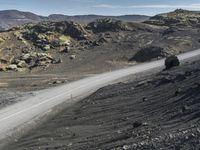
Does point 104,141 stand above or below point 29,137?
above

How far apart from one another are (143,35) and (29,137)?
6816 centimetres

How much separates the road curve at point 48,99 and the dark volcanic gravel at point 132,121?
2.25 meters

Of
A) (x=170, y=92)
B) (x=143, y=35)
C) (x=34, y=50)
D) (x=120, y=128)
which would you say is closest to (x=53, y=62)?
(x=34, y=50)

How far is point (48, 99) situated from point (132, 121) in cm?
1982

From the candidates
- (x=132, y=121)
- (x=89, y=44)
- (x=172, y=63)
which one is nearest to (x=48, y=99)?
(x=172, y=63)

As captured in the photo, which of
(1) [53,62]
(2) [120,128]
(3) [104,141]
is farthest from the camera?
(1) [53,62]

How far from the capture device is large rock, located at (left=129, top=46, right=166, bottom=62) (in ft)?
270

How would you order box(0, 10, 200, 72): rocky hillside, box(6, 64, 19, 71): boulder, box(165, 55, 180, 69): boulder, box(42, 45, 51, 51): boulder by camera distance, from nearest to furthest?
box(165, 55, 180, 69): boulder, box(6, 64, 19, 71): boulder, box(0, 10, 200, 72): rocky hillside, box(42, 45, 51, 51): boulder

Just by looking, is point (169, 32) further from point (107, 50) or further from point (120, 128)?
point (120, 128)

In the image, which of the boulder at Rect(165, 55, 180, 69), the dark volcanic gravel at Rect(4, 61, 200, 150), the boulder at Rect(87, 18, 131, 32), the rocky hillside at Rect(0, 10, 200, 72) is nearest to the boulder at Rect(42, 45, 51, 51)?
the rocky hillside at Rect(0, 10, 200, 72)

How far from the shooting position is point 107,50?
89.9m

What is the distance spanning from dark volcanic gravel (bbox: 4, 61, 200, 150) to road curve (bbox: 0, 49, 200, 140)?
2250mm

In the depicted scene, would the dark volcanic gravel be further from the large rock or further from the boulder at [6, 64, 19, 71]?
the large rock

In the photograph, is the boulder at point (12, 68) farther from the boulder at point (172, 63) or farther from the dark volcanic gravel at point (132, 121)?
the dark volcanic gravel at point (132, 121)
